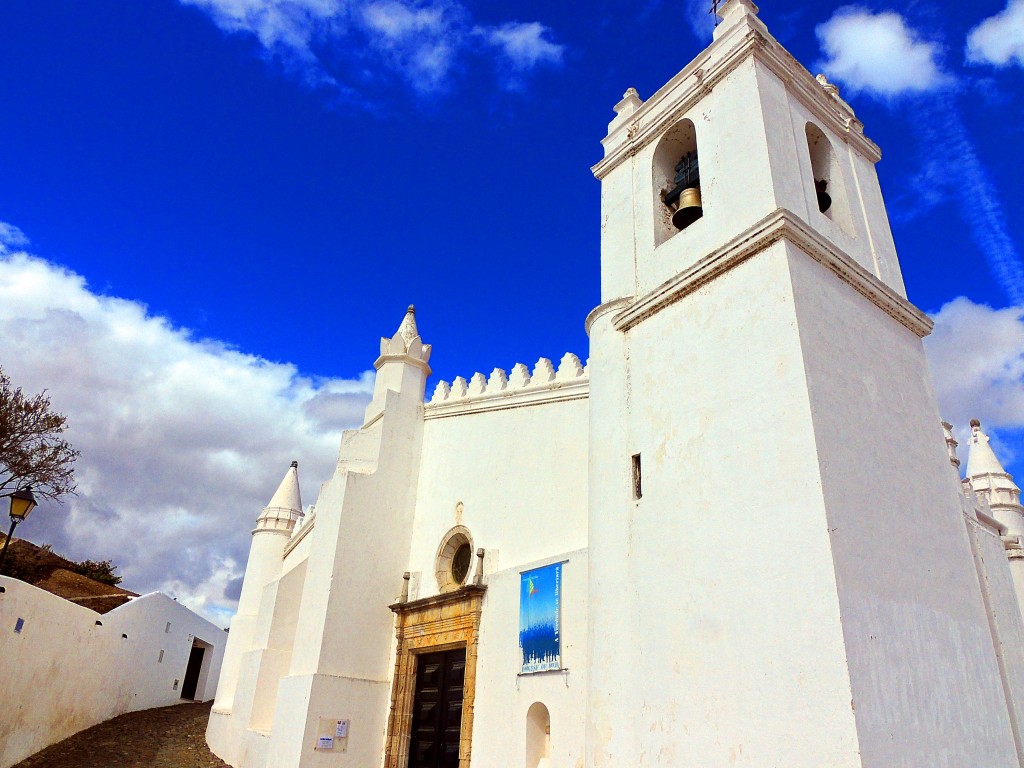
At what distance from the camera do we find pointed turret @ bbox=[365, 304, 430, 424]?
13398 mm

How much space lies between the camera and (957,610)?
636 cm

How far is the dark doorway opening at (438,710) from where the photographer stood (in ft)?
32.5

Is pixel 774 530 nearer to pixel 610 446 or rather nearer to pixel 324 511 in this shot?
pixel 610 446

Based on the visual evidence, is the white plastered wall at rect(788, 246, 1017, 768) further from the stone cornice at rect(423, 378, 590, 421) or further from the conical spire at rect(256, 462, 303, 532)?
the conical spire at rect(256, 462, 303, 532)

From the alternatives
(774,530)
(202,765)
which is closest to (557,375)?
(774,530)

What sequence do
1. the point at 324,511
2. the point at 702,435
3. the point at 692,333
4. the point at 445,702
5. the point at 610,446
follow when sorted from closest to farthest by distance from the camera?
the point at 702,435 < the point at 692,333 < the point at 610,446 < the point at 445,702 < the point at 324,511

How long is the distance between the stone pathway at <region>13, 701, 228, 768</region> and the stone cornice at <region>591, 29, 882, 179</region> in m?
12.5

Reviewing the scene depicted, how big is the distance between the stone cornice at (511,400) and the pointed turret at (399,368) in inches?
24.4

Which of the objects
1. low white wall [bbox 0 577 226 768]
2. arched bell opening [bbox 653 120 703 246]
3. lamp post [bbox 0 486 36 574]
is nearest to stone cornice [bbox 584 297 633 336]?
arched bell opening [bbox 653 120 703 246]

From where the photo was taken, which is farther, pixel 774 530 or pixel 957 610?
pixel 957 610

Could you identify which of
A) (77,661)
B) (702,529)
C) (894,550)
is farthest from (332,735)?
(894,550)

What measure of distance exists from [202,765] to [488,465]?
7753mm

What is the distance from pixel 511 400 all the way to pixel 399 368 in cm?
292

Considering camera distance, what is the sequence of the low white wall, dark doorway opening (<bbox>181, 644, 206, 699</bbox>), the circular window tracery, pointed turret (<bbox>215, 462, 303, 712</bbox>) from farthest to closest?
dark doorway opening (<bbox>181, 644, 206, 699</bbox>) → pointed turret (<bbox>215, 462, 303, 712</bbox>) → the low white wall → the circular window tracery
